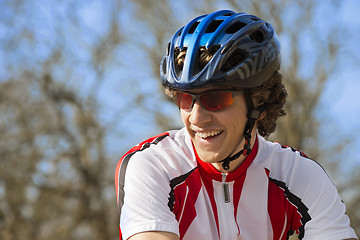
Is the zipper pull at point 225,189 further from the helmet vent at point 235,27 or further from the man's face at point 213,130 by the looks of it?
the helmet vent at point 235,27

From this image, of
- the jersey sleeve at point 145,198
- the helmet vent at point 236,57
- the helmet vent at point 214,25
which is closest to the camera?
the jersey sleeve at point 145,198

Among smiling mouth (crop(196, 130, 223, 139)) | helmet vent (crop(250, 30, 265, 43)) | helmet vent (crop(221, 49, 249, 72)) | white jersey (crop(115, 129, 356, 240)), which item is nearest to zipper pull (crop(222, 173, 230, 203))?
white jersey (crop(115, 129, 356, 240))

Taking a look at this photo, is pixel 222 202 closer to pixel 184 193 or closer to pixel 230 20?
pixel 184 193

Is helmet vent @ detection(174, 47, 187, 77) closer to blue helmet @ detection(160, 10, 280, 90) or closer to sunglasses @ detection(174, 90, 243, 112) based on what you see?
blue helmet @ detection(160, 10, 280, 90)

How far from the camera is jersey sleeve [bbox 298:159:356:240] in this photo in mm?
2584

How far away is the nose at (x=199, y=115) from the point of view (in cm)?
254

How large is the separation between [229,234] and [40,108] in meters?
13.4

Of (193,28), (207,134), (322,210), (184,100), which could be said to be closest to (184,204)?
(207,134)

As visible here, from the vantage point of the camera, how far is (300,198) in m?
2.68

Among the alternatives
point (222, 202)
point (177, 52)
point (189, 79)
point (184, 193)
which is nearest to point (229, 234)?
point (222, 202)

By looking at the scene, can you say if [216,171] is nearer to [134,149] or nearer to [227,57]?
[134,149]

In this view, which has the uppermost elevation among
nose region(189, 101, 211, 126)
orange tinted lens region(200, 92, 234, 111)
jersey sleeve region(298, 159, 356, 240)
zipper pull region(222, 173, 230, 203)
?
orange tinted lens region(200, 92, 234, 111)

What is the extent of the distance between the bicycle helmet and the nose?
122mm

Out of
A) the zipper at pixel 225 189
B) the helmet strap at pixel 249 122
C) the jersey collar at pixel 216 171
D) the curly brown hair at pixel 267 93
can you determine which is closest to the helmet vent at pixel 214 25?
the curly brown hair at pixel 267 93
